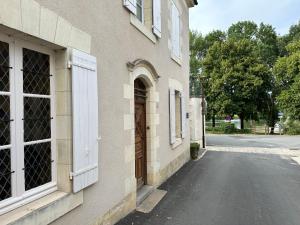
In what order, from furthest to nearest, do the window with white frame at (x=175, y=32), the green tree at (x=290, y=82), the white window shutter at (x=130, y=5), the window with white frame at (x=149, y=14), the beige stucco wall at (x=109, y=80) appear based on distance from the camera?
the green tree at (x=290, y=82), the window with white frame at (x=175, y=32), the window with white frame at (x=149, y=14), the white window shutter at (x=130, y=5), the beige stucco wall at (x=109, y=80)

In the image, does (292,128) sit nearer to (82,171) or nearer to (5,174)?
(82,171)

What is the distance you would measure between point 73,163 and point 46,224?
72 centimetres

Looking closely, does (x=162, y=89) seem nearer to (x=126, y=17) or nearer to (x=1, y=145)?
(x=126, y=17)

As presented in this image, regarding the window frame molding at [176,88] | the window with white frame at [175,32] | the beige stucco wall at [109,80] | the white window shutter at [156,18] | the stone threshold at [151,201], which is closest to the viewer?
the beige stucco wall at [109,80]

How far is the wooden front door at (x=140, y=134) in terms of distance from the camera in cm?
692

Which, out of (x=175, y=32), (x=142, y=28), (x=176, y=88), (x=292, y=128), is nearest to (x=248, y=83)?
(x=292, y=128)

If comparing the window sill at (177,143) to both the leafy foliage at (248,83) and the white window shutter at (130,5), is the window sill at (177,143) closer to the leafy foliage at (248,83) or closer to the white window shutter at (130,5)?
the white window shutter at (130,5)

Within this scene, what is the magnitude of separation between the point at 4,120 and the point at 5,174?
0.49m

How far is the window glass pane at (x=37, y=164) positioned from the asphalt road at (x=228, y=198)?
2.02 metres

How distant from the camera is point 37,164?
3420 millimetres

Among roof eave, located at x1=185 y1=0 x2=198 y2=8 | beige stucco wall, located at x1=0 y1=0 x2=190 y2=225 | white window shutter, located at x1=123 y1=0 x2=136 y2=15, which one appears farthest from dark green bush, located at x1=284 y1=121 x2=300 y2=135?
white window shutter, located at x1=123 y1=0 x2=136 y2=15

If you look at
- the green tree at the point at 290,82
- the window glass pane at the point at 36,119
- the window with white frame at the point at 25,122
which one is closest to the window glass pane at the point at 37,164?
the window with white frame at the point at 25,122

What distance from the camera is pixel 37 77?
343 cm

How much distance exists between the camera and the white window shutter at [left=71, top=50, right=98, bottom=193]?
3740mm
